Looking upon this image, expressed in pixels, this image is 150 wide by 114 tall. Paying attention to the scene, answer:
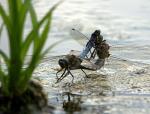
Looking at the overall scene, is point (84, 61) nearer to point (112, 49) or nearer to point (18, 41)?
point (112, 49)

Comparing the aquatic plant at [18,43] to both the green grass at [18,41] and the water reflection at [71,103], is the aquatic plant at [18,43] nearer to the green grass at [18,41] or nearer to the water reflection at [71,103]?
the green grass at [18,41]

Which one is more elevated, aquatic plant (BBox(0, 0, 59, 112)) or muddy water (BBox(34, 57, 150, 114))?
aquatic plant (BBox(0, 0, 59, 112))

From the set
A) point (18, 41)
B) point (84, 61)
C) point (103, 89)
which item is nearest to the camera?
point (18, 41)

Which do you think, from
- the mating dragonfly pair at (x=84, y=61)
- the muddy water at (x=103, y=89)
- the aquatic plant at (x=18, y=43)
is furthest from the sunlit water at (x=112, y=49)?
the aquatic plant at (x=18, y=43)

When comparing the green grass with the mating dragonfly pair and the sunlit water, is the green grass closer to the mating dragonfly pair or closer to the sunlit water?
the sunlit water

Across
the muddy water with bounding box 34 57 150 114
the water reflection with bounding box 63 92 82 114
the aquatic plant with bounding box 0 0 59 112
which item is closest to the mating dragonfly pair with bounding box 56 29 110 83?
the muddy water with bounding box 34 57 150 114

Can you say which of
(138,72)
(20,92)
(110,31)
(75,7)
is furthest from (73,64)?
(75,7)

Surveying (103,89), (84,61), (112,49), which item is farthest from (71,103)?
(112,49)
